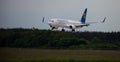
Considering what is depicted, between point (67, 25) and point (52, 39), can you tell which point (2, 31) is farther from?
point (67, 25)

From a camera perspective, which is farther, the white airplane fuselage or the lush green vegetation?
the white airplane fuselage

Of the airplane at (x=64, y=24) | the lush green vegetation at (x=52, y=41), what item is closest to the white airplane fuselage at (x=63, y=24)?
the airplane at (x=64, y=24)

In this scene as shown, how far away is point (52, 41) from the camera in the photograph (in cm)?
6731

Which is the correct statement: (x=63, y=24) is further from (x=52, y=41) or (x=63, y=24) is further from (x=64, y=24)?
(x=52, y=41)

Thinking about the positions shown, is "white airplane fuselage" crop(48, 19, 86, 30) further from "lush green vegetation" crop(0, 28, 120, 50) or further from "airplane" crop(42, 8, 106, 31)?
"lush green vegetation" crop(0, 28, 120, 50)

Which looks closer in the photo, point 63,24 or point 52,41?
point 52,41

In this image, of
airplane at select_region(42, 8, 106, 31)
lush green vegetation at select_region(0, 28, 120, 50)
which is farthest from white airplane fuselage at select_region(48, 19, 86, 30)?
lush green vegetation at select_region(0, 28, 120, 50)

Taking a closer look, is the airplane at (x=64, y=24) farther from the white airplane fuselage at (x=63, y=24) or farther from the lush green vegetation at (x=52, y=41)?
the lush green vegetation at (x=52, y=41)

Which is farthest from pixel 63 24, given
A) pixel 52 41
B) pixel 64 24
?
pixel 52 41

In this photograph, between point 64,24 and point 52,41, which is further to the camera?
point 64,24

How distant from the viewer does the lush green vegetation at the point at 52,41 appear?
64213mm

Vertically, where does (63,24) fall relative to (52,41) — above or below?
above

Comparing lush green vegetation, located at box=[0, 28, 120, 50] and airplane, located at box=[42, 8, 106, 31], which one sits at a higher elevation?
airplane, located at box=[42, 8, 106, 31]

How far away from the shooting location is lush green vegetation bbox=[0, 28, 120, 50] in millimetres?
64213
